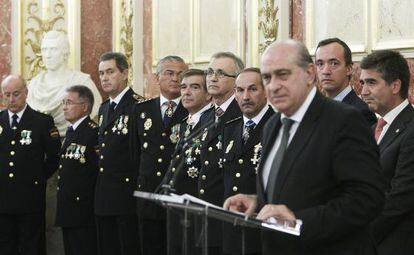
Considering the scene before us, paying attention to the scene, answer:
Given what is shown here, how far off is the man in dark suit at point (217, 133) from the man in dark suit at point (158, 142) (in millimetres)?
579

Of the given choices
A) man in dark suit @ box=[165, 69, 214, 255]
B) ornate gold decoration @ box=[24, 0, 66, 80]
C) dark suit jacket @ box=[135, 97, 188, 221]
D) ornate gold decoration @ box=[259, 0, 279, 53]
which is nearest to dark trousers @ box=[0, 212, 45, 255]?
dark suit jacket @ box=[135, 97, 188, 221]

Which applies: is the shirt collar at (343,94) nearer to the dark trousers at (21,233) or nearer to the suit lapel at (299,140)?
the suit lapel at (299,140)

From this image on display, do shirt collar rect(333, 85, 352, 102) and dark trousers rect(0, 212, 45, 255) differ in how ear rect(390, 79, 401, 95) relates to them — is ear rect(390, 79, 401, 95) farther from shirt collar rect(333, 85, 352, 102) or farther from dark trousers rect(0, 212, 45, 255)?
dark trousers rect(0, 212, 45, 255)

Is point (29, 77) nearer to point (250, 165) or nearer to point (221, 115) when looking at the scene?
point (221, 115)

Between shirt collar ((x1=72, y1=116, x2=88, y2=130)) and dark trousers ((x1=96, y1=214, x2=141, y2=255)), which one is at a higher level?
shirt collar ((x1=72, y1=116, x2=88, y2=130))

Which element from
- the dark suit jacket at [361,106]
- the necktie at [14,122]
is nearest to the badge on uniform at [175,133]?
the dark suit jacket at [361,106]

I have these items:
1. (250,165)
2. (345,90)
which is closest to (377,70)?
(345,90)

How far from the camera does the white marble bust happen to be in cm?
736

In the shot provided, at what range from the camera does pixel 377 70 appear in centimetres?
376

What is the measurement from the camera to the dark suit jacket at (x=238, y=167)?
13.6 feet

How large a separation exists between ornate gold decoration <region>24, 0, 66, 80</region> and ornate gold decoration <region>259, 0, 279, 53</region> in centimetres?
265

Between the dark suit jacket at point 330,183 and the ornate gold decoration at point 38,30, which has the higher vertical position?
the ornate gold decoration at point 38,30

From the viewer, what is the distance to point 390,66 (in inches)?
148

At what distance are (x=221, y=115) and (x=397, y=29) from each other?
1175mm
